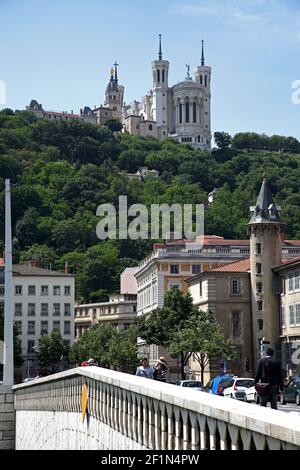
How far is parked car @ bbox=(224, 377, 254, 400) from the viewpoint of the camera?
141 ft

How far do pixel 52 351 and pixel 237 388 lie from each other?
2673 inches

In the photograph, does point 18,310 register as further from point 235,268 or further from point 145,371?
point 145,371

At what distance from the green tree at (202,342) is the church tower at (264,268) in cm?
565

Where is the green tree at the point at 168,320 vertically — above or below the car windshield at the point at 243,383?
above

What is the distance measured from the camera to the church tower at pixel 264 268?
8212 centimetres

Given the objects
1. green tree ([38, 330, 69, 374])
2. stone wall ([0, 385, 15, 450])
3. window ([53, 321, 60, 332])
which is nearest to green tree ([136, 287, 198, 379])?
green tree ([38, 330, 69, 374])

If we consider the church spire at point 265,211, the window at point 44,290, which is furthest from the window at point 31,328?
the church spire at point 265,211

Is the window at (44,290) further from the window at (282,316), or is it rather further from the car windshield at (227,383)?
the car windshield at (227,383)

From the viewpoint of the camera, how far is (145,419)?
1589 centimetres

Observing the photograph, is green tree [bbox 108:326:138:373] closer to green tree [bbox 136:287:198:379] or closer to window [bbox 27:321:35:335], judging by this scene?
green tree [bbox 136:287:198:379]

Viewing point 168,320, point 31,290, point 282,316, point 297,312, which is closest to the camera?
point 297,312

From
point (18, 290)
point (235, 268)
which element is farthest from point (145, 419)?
point (18, 290)

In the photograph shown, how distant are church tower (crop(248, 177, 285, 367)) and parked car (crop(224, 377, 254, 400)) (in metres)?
36.5
